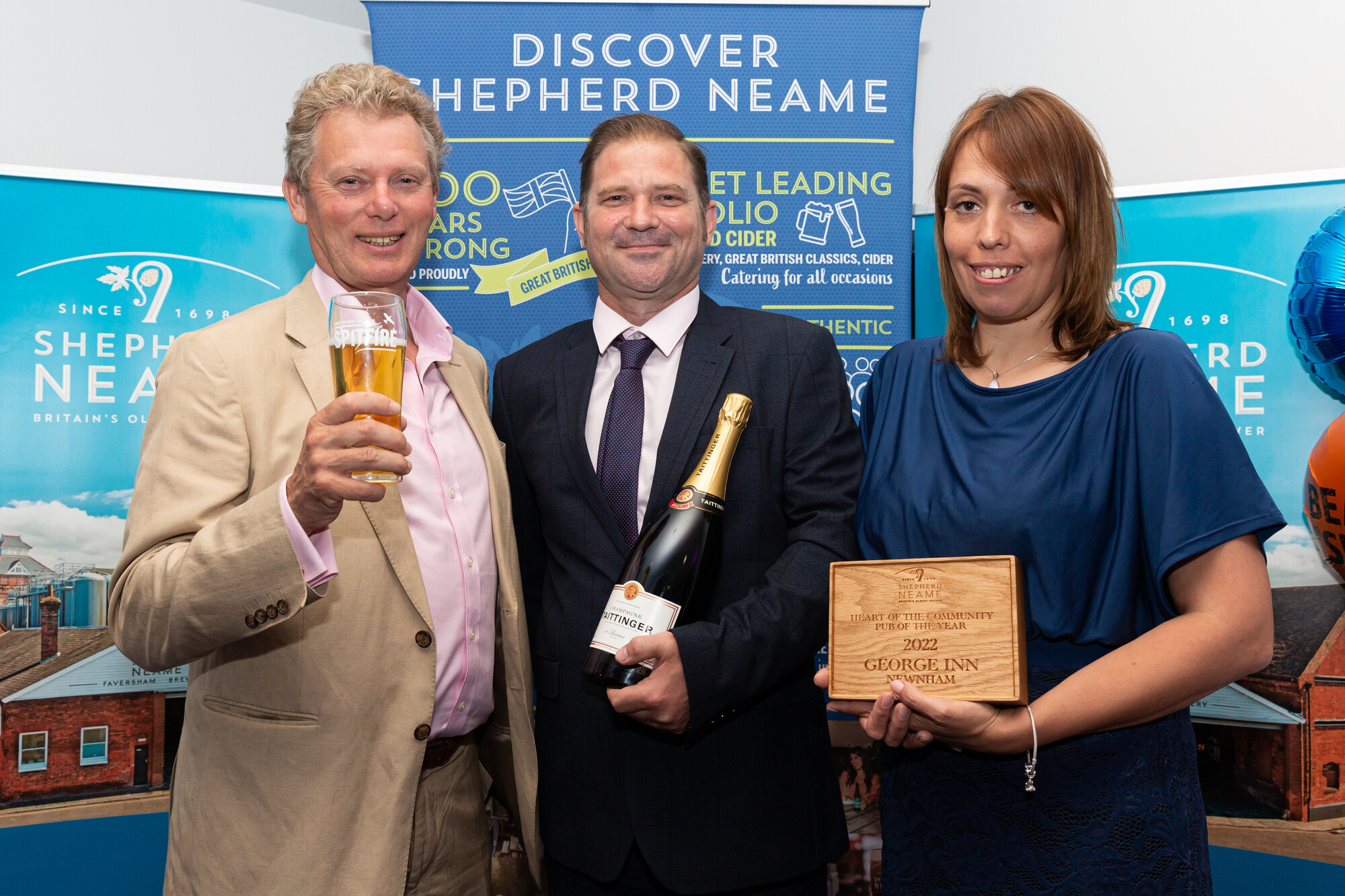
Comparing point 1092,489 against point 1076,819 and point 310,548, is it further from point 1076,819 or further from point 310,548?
point 310,548

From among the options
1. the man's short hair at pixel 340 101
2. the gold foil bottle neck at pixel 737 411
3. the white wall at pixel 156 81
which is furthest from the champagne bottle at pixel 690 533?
the white wall at pixel 156 81

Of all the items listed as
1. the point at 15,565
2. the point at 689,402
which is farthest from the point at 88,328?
the point at 689,402

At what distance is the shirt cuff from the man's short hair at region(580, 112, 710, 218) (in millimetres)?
943

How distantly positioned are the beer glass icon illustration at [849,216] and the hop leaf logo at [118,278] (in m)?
2.30

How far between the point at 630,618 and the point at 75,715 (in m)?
2.34

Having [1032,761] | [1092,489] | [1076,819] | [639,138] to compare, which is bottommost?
[1076,819]

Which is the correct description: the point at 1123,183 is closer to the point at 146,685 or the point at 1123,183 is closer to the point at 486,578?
the point at 486,578

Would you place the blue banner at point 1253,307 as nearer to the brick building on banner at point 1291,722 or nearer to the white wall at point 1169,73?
the brick building on banner at point 1291,722

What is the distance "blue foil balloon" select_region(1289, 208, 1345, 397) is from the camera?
2404 millimetres

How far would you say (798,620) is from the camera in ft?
5.36

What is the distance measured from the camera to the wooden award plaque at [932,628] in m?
1.32

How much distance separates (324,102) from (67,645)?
6.96ft

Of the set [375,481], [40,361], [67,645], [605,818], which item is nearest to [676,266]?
[375,481]

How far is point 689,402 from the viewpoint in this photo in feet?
5.71
